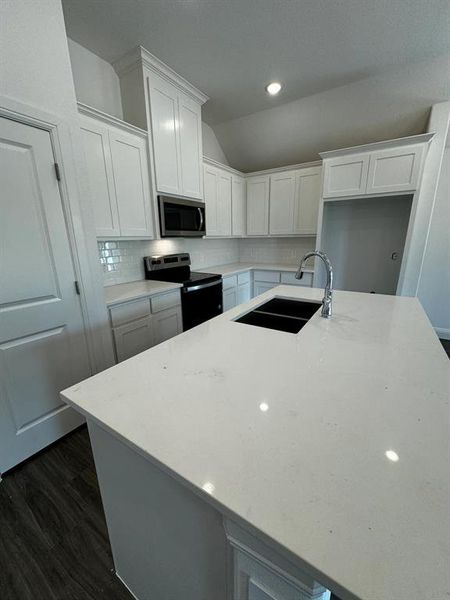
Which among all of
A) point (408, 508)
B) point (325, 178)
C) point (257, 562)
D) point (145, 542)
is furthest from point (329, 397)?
point (325, 178)

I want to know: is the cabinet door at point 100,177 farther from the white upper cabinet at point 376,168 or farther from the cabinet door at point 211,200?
the white upper cabinet at point 376,168

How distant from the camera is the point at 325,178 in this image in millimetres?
3107

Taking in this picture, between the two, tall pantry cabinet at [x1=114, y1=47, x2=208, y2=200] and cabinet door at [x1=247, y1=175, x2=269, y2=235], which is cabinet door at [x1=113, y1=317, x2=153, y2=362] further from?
cabinet door at [x1=247, y1=175, x2=269, y2=235]

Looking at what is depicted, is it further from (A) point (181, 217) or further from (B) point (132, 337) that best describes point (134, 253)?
(B) point (132, 337)

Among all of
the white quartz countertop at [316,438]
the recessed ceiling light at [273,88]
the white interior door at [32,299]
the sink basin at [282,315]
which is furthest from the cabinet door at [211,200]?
the white quartz countertop at [316,438]

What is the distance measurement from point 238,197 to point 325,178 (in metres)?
1.33

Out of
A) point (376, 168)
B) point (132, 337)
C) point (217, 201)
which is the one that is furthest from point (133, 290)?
point (376, 168)

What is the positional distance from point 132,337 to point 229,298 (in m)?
1.69

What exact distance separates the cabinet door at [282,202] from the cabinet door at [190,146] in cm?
128

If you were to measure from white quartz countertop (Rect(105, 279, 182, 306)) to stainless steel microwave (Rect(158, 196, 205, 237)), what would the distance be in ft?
1.80

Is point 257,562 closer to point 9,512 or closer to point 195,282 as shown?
point 9,512

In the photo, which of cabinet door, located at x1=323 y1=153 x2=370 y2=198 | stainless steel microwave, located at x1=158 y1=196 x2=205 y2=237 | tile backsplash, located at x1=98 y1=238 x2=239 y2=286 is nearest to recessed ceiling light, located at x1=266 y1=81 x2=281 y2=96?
cabinet door, located at x1=323 y1=153 x2=370 y2=198

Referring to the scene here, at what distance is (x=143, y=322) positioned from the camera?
223 centimetres

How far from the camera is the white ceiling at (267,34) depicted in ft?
5.69
